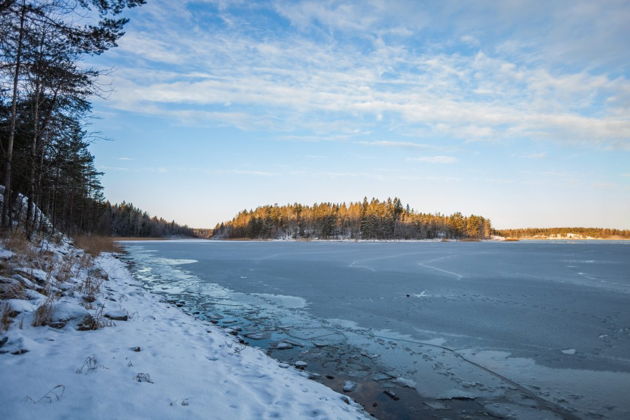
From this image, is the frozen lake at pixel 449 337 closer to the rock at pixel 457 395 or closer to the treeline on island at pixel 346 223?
the rock at pixel 457 395

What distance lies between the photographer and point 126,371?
454cm

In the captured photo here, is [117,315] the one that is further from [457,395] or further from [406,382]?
[457,395]

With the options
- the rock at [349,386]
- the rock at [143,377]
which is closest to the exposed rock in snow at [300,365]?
the rock at [349,386]

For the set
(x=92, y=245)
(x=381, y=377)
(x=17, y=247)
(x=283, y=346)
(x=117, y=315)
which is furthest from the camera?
(x=92, y=245)

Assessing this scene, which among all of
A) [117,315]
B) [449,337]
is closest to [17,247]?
[117,315]

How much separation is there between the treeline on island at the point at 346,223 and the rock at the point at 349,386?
4529 inches

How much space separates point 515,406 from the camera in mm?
5422

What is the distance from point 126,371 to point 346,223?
12576 cm

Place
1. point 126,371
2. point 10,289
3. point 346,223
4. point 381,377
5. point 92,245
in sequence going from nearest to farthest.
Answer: point 126,371 → point 381,377 → point 10,289 → point 92,245 → point 346,223

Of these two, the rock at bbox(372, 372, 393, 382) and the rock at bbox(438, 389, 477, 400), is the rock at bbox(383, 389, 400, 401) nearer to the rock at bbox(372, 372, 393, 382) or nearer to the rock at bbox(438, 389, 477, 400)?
the rock at bbox(372, 372, 393, 382)

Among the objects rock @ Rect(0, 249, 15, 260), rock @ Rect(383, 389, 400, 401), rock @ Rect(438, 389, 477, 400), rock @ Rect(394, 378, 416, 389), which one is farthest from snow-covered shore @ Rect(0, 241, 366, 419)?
rock @ Rect(438, 389, 477, 400)

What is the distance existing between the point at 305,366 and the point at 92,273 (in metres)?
10.4

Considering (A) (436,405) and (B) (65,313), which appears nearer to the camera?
(A) (436,405)

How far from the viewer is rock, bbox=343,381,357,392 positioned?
5.82 metres
